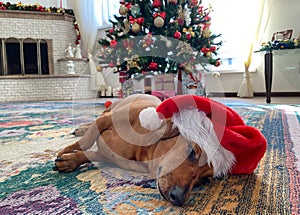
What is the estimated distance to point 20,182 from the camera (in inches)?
27.5

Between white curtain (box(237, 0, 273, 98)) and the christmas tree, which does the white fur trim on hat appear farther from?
white curtain (box(237, 0, 273, 98))

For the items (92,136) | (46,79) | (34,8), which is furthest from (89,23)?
(92,136)

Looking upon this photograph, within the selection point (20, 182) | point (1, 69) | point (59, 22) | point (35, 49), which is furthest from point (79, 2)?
point (20, 182)

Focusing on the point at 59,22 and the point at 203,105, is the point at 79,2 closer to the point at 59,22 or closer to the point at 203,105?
the point at 59,22

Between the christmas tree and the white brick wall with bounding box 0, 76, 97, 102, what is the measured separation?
2.22 m

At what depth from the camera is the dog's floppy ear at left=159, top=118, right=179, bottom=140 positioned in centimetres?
64

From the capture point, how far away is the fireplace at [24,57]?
4.50 metres

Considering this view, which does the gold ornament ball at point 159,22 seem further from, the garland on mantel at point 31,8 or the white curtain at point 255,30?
the garland on mantel at point 31,8

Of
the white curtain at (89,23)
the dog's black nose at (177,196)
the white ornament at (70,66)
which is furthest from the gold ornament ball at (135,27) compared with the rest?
the white ornament at (70,66)

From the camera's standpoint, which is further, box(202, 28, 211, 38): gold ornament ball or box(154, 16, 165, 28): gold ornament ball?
box(202, 28, 211, 38): gold ornament ball

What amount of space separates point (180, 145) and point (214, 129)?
0.32 ft

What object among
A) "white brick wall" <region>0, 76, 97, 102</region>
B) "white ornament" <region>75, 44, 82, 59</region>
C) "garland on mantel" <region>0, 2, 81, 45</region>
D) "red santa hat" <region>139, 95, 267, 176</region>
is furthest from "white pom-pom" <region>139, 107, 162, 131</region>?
"garland on mantel" <region>0, 2, 81, 45</region>

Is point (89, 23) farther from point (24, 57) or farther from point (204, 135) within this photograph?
point (204, 135)

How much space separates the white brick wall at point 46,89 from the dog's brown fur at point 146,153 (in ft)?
12.6
